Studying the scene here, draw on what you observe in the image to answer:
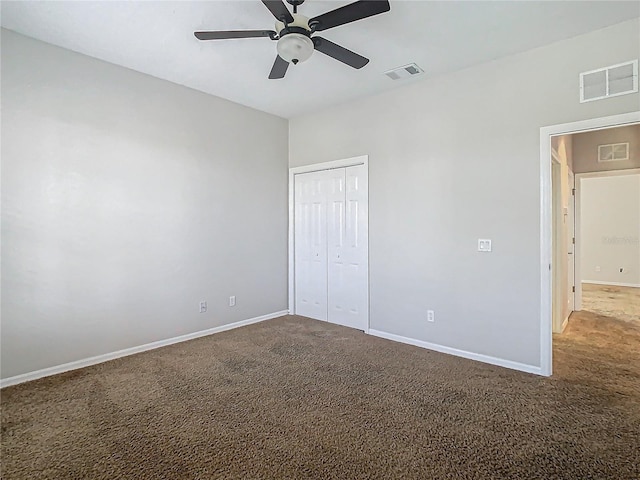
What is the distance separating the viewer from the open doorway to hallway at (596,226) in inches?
169

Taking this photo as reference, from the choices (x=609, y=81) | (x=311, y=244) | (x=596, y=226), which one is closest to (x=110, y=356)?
(x=311, y=244)

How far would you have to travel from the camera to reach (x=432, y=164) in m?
3.76

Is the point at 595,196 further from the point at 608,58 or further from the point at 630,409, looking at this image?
the point at 630,409

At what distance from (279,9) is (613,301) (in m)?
7.09

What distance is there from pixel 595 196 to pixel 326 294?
281 inches

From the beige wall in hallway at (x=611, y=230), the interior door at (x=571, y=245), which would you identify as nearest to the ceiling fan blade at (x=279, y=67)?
the interior door at (x=571, y=245)

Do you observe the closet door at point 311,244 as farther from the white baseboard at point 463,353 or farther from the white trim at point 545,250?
the white trim at point 545,250

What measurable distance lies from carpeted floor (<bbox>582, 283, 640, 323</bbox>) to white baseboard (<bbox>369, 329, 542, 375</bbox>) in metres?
2.93

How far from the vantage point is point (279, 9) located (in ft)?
6.75

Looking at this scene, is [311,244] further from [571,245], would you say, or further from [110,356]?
[571,245]

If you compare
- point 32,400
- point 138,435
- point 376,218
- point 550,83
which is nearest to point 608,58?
point 550,83

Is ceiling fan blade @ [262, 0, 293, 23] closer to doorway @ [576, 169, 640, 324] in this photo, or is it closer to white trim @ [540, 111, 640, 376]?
white trim @ [540, 111, 640, 376]

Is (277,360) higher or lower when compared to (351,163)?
lower

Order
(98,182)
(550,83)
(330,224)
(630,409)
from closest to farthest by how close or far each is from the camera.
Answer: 1. (630,409)
2. (550,83)
3. (98,182)
4. (330,224)
